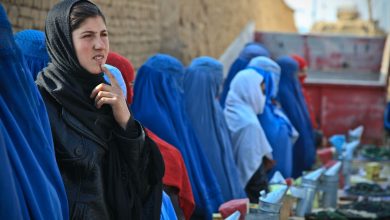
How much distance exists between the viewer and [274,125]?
23.1 ft

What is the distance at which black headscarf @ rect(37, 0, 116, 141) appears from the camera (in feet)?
9.39

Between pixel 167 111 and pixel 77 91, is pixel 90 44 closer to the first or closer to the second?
pixel 77 91

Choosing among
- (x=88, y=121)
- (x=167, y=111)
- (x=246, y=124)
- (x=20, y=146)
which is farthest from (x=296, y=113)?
(x=20, y=146)

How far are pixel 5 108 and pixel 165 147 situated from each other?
196 centimetres

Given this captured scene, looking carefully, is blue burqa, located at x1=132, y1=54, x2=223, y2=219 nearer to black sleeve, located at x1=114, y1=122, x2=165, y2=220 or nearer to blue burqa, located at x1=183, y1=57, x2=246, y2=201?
blue burqa, located at x1=183, y1=57, x2=246, y2=201

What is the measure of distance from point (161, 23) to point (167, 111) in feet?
13.4

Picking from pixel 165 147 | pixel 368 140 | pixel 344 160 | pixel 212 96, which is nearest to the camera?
pixel 165 147

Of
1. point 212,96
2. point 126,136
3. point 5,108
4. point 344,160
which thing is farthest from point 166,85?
point 344,160

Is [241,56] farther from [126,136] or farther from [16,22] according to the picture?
[126,136]

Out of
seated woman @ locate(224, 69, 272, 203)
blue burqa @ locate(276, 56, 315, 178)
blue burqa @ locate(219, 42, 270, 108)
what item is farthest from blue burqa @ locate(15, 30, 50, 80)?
blue burqa @ locate(276, 56, 315, 178)

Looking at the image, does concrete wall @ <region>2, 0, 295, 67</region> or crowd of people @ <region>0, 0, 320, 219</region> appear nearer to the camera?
crowd of people @ <region>0, 0, 320, 219</region>

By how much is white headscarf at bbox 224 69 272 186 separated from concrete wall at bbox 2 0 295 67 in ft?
3.94

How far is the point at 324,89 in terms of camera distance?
451 inches

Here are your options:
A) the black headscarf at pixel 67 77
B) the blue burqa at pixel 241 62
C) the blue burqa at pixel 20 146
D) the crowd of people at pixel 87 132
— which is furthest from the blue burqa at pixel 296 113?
the blue burqa at pixel 20 146
